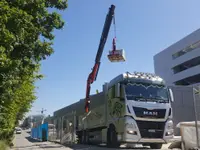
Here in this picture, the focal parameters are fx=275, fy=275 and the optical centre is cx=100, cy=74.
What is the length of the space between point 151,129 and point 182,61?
49238 millimetres

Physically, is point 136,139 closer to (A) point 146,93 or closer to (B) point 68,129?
(A) point 146,93

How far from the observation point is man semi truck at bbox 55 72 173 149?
12.5 metres

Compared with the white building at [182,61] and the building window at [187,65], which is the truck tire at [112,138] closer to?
the white building at [182,61]

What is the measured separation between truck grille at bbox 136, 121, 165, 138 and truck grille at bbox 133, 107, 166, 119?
1.04ft

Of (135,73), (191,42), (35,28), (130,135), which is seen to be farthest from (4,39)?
(191,42)

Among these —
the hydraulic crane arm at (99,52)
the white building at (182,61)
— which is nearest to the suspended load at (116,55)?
the hydraulic crane arm at (99,52)

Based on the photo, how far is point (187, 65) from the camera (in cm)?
6016

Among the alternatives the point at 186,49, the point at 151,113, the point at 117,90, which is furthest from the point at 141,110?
the point at 186,49

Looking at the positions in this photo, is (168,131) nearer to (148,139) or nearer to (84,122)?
(148,139)

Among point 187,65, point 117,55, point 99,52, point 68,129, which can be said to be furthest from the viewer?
point 187,65

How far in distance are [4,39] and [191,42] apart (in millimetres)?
53323

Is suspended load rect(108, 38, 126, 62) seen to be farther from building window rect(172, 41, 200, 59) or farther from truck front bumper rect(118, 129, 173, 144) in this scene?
building window rect(172, 41, 200, 59)

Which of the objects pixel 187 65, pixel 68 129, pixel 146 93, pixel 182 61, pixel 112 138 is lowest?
pixel 112 138

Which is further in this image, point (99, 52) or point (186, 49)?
point (186, 49)
